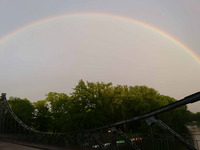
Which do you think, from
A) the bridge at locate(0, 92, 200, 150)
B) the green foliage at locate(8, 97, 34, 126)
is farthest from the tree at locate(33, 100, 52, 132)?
the bridge at locate(0, 92, 200, 150)

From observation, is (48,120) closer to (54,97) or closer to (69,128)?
(54,97)

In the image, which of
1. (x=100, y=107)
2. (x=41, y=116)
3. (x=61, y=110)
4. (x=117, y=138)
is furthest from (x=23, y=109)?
(x=117, y=138)

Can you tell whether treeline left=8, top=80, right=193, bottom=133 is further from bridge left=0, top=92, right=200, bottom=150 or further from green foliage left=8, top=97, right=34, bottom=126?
bridge left=0, top=92, right=200, bottom=150

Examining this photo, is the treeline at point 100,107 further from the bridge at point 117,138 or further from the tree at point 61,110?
the bridge at point 117,138

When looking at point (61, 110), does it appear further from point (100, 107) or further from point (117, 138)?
point (117, 138)

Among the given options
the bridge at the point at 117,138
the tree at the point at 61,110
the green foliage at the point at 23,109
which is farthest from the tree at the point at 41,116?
the bridge at the point at 117,138

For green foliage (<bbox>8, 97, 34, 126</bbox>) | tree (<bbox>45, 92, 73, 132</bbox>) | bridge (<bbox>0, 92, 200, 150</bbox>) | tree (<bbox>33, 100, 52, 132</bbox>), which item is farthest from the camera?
tree (<bbox>33, 100, 52, 132</bbox>)

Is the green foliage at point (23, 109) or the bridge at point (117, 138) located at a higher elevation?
the green foliage at point (23, 109)

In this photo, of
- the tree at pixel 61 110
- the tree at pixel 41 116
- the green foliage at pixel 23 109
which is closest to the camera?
the tree at pixel 61 110

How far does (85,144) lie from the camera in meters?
15.0

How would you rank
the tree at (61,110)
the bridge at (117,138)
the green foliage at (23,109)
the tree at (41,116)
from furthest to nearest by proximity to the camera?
the tree at (41,116) < the green foliage at (23,109) < the tree at (61,110) < the bridge at (117,138)

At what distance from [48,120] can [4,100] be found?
48.5 ft

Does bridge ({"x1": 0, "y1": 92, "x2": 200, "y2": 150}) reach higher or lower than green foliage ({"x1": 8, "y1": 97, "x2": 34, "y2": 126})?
lower

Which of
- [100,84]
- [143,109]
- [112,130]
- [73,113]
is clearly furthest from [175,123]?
[112,130]
